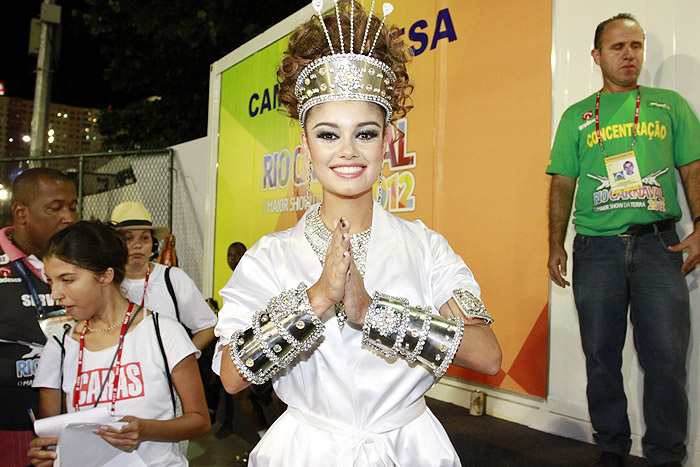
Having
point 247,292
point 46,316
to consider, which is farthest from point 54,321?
→ point 247,292

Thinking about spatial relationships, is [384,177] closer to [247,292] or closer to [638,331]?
[638,331]

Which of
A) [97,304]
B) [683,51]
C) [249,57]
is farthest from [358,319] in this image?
[249,57]

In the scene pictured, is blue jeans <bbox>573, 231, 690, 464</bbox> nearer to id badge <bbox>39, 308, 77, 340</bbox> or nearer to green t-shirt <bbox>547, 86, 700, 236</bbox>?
green t-shirt <bbox>547, 86, 700, 236</bbox>

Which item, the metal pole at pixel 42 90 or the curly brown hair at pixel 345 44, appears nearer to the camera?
the curly brown hair at pixel 345 44

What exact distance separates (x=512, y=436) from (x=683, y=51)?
219 centimetres

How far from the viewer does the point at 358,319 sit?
1384mm

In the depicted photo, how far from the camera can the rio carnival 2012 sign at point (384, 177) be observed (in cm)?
447

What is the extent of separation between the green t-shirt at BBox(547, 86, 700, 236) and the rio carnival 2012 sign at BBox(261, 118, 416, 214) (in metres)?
1.07

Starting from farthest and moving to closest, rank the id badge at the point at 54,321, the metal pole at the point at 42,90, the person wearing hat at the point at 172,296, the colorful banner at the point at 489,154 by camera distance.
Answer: the metal pole at the point at 42,90 < the colorful banner at the point at 489,154 < the person wearing hat at the point at 172,296 < the id badge at the point at 54,321

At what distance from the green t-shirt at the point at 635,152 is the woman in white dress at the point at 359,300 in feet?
5.13

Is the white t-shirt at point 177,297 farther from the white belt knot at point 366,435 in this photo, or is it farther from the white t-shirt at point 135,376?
the white belt knot at point 366,435

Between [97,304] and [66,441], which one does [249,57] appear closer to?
[97,304]

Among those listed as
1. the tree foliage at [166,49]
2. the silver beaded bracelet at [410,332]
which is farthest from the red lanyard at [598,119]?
the tree foliage at [166,49]

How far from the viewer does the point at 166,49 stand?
14.1 metres
